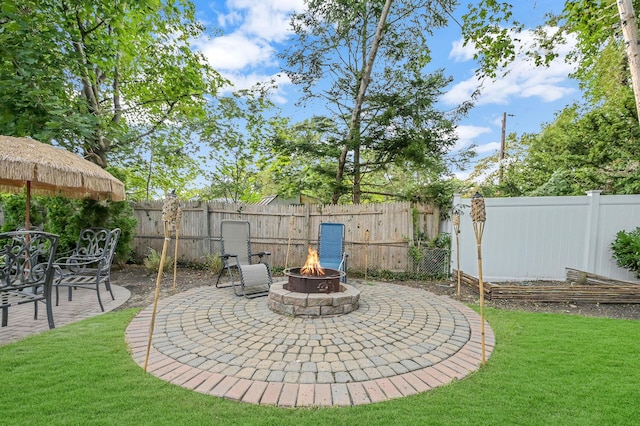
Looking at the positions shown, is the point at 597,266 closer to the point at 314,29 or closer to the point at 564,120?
the point at 564,120

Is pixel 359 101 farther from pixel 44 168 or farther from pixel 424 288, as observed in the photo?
pixel 44 168

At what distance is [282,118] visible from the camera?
11.1m

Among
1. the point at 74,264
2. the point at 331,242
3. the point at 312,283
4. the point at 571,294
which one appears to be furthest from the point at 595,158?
the point at 74,264

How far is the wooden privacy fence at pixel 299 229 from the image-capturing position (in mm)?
6578

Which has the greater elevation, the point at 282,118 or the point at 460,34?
the point at 460,34

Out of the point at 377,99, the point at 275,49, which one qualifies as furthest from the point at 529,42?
the point at 275,49

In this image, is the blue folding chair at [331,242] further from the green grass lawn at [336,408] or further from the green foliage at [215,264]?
the green grass lawn at [336,408]

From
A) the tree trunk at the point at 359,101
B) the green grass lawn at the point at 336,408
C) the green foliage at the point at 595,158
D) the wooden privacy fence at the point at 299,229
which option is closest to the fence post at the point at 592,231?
the green foliage at the point at 595,158

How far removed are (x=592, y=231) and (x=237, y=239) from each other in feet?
22.1

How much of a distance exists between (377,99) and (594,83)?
28.4 ft

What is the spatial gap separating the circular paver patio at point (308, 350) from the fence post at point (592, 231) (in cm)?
339

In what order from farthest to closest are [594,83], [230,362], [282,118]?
[282,118], [594,83], [230,362]

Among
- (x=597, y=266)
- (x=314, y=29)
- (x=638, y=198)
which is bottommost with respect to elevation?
(x=597, y=266)

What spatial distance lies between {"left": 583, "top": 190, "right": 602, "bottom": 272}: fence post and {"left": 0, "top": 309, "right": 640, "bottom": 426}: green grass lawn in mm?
3286
